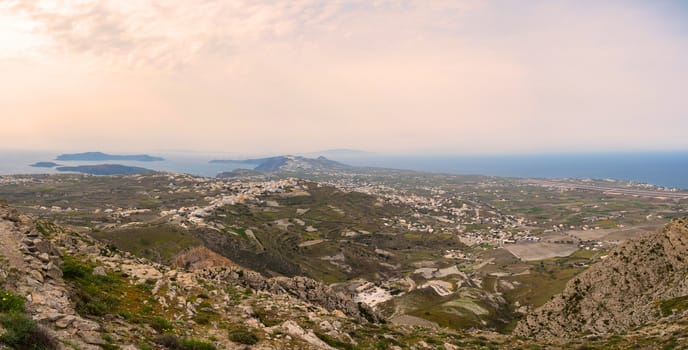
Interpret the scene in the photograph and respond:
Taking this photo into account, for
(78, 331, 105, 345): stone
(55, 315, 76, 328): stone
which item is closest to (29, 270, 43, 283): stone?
(55, 315, 76, 328): stone

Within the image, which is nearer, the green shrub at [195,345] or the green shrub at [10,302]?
the green shrub at [10,302]

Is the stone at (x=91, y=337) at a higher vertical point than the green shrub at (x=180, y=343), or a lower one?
higher

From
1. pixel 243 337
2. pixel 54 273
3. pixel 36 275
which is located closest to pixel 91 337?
pixel 36 275

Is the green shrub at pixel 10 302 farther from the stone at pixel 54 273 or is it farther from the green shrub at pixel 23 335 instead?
the stone at pixel 54 273

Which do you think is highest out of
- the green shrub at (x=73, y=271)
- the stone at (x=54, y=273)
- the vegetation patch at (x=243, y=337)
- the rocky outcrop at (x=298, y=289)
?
the stone at (x=54, y=273)

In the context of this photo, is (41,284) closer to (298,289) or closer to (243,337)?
(243,337)

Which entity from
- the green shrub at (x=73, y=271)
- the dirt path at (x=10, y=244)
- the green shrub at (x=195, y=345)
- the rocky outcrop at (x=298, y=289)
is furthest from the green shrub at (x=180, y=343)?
the rocky outcrop at (x=298, y=289)

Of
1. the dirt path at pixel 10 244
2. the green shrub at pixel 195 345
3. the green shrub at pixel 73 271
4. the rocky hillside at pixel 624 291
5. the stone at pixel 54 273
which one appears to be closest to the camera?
the green shrub at pixel 195 345

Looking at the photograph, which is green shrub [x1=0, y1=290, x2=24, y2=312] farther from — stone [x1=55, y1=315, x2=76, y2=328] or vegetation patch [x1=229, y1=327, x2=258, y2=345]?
vegetation patch [x1=229, y1=327, x2=258, y2=345]
